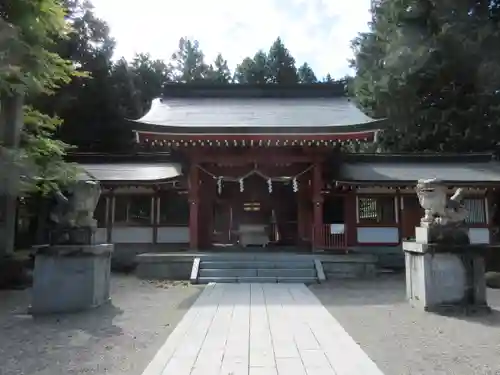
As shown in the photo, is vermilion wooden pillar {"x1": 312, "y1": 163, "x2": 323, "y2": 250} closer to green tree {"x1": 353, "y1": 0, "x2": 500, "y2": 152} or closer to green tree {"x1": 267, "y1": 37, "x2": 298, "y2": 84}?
green tree {"x1": 353, "y1": 0, "x2": 500, "y2": 152}

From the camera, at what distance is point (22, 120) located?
1165 cm

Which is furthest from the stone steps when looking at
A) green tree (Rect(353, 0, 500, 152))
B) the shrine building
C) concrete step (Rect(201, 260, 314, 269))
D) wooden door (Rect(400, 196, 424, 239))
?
green tree (Rect(353, 0, 500, 152))

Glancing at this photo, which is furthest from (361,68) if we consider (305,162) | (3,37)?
(3,37)

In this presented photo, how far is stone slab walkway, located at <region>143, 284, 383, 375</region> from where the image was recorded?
456 cm

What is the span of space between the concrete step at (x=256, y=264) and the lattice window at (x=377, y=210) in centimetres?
459

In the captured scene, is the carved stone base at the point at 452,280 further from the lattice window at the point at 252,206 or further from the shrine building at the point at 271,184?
the lattice window at the point at 252,206

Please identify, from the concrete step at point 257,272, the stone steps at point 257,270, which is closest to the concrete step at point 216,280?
the stone steps at point 257,270

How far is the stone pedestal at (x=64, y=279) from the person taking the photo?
7.93m

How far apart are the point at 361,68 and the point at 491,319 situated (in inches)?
992

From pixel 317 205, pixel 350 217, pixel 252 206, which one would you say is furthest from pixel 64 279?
pixel 350 217

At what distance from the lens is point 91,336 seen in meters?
6.23

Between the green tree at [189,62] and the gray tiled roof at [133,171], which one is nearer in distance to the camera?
the gray tiled roof at [133,171]

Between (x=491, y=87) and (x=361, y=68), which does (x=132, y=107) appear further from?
(x=491, y=87)

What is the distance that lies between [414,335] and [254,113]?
12422 mm
